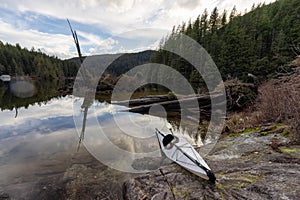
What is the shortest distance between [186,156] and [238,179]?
1225 mm

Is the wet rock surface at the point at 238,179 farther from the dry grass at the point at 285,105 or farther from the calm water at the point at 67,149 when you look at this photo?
the calm water at the point at 67,149

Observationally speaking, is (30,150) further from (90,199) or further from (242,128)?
(242,128)

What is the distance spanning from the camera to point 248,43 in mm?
24516

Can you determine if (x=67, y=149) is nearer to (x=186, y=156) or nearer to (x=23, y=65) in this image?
(x=186, y=156)

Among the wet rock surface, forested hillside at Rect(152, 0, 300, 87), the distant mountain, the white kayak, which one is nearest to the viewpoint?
the wet rock surface

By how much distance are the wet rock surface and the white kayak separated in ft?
0.53

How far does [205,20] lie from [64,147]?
135ft

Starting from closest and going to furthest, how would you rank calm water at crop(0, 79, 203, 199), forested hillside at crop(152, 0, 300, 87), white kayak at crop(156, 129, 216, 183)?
white kayak at crop(156, 129, 216, 183), calm water at crop(0, 79, 203, 199), forested hillside at crop(152, 0, 300, 87)

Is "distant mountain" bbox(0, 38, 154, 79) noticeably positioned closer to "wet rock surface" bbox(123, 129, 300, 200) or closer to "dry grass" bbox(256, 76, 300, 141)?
"dry grass" bbox(256, 76, 300, 141)

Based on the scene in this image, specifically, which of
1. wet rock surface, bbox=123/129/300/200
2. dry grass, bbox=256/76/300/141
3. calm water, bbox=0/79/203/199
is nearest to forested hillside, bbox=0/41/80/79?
A: calm water, bbox=0/79/203/199

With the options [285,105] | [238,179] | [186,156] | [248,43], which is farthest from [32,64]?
[238,179]

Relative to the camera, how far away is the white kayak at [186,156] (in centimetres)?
333

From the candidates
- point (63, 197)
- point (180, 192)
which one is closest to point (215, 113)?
point (180, 192)

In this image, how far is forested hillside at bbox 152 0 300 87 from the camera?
22.2m
